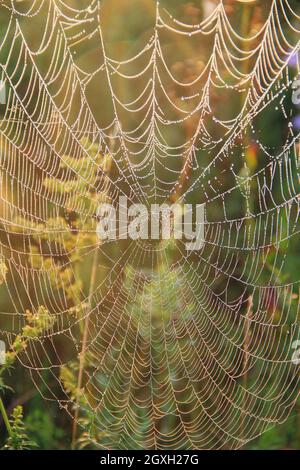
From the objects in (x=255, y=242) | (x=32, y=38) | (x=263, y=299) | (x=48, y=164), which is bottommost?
(x=263, y=299)

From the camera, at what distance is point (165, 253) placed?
11.2ft

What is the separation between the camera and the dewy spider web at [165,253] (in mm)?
2953

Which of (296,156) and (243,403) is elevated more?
(296,156)

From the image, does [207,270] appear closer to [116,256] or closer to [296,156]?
[116,256]

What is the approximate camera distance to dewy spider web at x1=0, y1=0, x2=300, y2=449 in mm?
2953

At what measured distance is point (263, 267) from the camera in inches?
124

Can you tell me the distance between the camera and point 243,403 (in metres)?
3.11
